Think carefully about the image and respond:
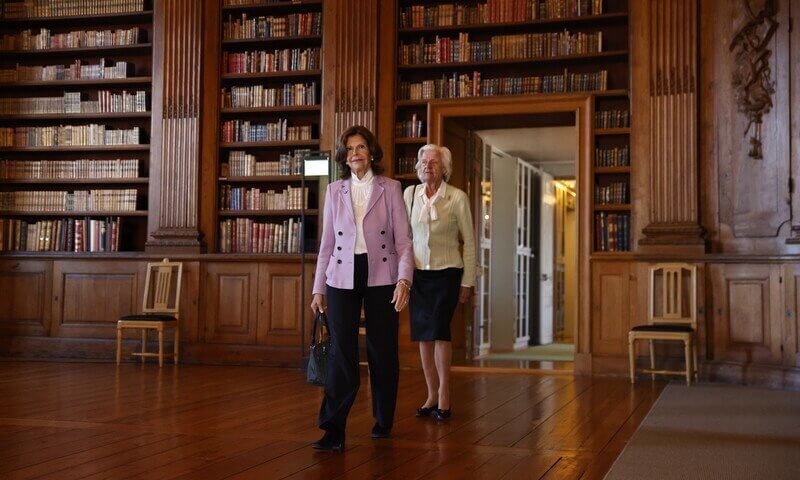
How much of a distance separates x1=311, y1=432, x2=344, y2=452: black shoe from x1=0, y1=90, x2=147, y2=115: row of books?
5741mm

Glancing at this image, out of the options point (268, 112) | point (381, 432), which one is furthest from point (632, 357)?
point (268, 112)

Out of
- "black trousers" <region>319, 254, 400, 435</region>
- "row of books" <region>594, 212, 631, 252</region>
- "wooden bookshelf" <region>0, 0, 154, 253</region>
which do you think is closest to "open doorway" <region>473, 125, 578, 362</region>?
"row of books" <region>594, 212, 631, 252</region>

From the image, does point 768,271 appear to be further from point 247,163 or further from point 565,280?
point 565,280

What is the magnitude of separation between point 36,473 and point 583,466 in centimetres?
194

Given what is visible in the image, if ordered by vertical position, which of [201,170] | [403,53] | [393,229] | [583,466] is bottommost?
[583,466]

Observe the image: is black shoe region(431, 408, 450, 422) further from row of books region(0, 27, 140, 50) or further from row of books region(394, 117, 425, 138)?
row of books region(0, 27, 140, 50)

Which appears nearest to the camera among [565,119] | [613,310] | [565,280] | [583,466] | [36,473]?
[36,473]

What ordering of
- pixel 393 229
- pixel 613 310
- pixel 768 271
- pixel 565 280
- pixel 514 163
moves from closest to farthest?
pixel 393 229, pixel 768 271, pixel 613 310, pixel 514 163, pixel 565 280

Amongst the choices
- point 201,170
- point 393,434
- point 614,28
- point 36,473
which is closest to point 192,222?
point 201,170

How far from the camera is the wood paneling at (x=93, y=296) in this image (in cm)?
826

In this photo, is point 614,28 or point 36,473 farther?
point 614,28

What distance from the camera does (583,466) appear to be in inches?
132

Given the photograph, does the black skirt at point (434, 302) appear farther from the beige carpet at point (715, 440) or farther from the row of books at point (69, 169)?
the row of books at point (69, 169)

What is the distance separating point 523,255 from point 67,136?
5519mm
